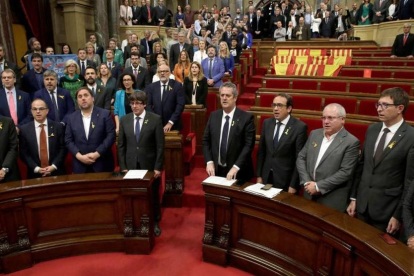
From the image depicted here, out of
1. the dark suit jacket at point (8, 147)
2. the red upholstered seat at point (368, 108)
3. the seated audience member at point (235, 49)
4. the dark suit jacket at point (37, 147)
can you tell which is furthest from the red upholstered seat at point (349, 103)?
the dark suit jacket at point (8, 147)

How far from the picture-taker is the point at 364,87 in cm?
350

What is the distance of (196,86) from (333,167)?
6.20 feet

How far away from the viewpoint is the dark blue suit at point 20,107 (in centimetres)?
254

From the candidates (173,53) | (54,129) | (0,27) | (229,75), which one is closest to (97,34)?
(0,27)

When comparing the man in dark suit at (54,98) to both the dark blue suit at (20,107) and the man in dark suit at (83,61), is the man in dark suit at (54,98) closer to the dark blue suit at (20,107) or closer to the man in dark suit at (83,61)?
the dark blue suit at (20,107)

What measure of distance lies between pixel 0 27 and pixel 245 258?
14.4 ft

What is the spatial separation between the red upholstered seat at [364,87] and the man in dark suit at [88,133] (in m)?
2.67

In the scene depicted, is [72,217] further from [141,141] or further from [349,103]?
[349,103]

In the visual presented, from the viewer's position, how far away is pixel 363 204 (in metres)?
1.65

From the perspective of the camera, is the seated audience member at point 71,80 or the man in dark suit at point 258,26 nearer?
the seated audience member at point 71,80

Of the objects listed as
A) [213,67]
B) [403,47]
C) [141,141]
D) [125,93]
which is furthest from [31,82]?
[403,47]

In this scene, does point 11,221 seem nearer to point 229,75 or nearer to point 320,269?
point 320,269

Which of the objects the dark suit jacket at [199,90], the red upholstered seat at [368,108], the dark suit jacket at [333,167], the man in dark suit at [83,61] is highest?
the man in dark suit at [83,61]

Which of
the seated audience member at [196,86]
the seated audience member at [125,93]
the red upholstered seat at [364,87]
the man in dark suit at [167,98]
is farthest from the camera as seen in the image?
the red upholstered seat at [364,87]
